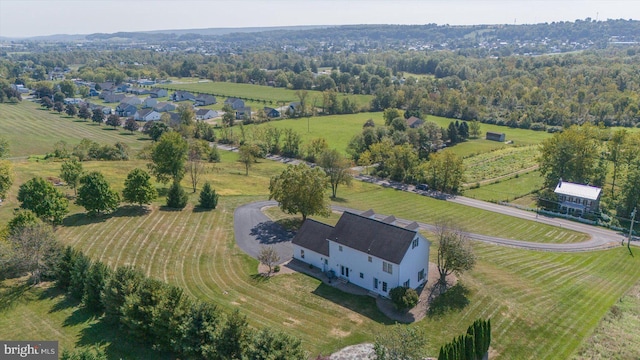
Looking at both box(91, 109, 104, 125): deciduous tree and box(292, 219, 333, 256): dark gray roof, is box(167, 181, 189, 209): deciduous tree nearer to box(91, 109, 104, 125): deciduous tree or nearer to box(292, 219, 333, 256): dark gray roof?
box(292, 219, 333, 256): dark gray roof

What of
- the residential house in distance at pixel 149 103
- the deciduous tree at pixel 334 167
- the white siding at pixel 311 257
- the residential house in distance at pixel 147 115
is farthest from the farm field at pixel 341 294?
the residential house in distance at pixel 149 103

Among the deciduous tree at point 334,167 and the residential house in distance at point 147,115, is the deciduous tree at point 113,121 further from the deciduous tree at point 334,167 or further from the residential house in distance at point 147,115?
the deciduous tree at point 334,167

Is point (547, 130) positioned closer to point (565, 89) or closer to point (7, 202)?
point (565, 89)

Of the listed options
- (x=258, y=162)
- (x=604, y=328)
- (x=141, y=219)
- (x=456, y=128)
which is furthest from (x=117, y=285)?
(x=456, y=128)

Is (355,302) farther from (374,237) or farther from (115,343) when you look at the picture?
(115,343)

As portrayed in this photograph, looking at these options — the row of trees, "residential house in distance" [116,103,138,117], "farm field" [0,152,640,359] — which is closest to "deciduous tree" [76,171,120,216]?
"farm field" [0,152,640,359]
